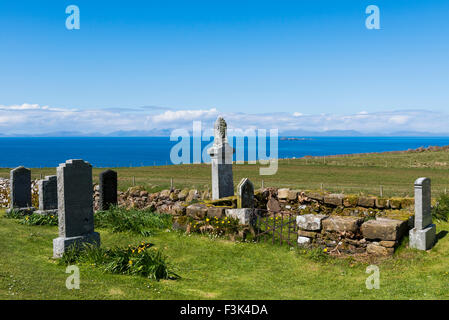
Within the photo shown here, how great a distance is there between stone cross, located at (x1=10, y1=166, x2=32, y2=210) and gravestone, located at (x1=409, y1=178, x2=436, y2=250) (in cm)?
1628

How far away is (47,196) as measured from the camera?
1739cm

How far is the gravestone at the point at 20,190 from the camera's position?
1784 centimetres

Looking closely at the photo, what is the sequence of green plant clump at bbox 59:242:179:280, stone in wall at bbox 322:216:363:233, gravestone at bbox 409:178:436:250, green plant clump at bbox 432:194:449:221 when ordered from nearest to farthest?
1. green plant clump at bbox 59:242:179:280
2. gravestone at bbox 409:178:436:250
3. stone in wall at bbox 322:216:363:233
4. green plant clump at bbox 432:194:449:221

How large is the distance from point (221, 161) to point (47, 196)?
815 centimetres

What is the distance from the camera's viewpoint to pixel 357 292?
8.77 metres

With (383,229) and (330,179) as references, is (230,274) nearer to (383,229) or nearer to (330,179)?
(383,229)

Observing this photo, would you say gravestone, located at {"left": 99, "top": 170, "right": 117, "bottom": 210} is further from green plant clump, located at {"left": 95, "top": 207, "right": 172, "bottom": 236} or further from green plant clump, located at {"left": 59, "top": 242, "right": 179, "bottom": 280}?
green plant clump, located at {"left": 59, "top": 242, "right": 179, "bottom": 280}

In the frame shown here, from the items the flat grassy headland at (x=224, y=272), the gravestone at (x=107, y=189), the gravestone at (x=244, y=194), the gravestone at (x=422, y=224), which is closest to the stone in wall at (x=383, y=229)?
the gravestone at (x=422, y=224)

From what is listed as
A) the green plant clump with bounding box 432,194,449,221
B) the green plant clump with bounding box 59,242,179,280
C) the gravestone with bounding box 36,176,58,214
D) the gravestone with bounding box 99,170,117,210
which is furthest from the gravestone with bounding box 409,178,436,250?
the gravestone with bounding box 36,176,58,214

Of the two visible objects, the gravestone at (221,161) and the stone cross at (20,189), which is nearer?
the gravestone at (221,161)

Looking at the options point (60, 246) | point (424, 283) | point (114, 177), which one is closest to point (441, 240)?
point (424, 283)

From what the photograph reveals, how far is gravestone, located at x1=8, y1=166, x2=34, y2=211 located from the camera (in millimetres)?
17844

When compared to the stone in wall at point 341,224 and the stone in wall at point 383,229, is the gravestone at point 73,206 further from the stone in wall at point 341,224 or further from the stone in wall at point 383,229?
the stone in wall at point 383,229

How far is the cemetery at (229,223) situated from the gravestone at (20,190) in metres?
0.04
